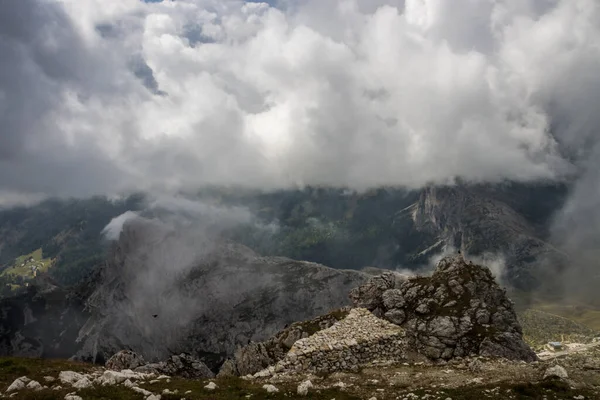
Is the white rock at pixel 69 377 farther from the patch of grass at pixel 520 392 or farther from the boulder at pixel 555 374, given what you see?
the boulder at pixel 555 374

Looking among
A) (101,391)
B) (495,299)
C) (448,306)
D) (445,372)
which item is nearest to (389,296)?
(448,306)

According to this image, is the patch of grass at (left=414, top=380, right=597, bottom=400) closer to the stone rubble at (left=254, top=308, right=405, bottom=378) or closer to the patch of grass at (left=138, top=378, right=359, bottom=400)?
the patch of grass at (left=138, top=378, right=359, bottom=400)

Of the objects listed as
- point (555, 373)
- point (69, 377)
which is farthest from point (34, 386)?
point (555, 373)

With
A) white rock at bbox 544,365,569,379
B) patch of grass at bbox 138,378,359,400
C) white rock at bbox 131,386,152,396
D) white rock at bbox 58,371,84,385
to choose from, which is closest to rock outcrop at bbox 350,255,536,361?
white rock at bbox 544,365,569,379

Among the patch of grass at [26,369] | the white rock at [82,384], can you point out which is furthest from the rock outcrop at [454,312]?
the patch of grass at [26,369]

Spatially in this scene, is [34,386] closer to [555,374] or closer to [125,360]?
[555,374]

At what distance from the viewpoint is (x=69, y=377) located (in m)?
34.4

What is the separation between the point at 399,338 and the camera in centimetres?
5538

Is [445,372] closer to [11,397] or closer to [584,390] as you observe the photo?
[584,390]

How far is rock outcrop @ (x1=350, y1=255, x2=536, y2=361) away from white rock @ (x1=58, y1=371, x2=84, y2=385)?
44.7 m

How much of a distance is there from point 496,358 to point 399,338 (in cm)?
1275

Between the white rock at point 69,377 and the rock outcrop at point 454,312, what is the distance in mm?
44670

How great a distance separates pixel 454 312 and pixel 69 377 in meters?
56.0

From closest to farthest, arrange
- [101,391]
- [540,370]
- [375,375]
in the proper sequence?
[101,391]
[540,370]
[375,375]
